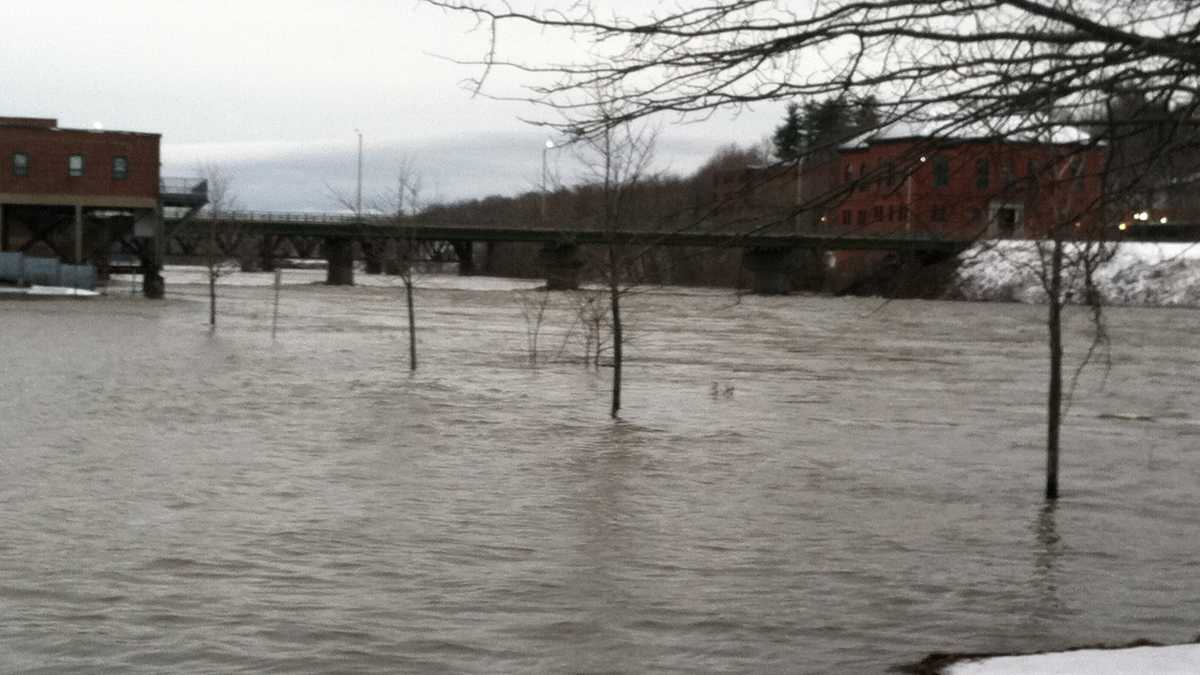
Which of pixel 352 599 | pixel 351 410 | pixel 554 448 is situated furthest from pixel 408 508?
pixel 351 410

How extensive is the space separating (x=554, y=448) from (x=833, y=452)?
3668mm

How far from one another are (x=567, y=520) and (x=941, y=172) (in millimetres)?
8268

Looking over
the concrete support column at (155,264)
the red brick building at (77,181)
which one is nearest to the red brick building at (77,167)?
the red brick building at (77,181)

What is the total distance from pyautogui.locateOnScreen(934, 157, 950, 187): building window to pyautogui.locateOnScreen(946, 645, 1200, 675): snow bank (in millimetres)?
2430

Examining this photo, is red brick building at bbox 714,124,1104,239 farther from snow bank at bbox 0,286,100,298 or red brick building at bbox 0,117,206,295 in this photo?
red brick building at bbox 0,117,206,295

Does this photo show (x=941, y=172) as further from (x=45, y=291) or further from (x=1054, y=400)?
(x=45, y=291)

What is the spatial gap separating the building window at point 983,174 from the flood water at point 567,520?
139 inches

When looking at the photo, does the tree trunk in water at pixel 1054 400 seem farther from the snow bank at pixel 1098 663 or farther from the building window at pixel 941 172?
the building window at pixel 941 172

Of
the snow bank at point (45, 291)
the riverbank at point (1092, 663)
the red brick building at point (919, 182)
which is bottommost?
the snow bank at point (45, 291)

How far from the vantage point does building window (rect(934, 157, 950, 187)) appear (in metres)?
7.82

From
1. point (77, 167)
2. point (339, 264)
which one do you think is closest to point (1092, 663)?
point (77, 167)

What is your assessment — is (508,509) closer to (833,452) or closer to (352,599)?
(352,599)

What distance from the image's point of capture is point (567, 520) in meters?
15.5

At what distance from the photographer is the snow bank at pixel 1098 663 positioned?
7.86m
